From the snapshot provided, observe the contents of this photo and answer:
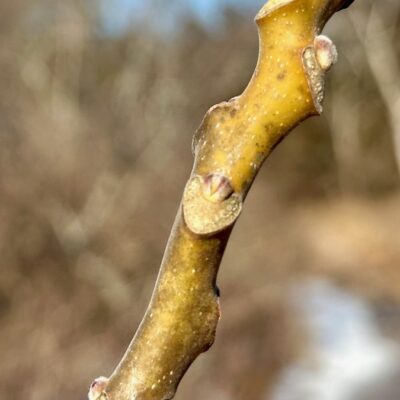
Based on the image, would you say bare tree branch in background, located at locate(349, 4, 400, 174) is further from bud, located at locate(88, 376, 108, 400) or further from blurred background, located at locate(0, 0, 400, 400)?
bud, located at locate(88, 376, 108, 400)

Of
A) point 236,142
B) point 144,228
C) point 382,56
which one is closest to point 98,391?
point 236,142

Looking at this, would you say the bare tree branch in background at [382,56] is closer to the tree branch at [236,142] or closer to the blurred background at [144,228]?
the blurred background at [144,228]

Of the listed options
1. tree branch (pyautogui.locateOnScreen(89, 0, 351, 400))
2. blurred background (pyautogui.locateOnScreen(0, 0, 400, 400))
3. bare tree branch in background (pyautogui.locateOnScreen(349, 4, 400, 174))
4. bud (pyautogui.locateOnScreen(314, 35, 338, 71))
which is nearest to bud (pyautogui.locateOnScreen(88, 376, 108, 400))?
tree branch (pyautogui.locateOnScreen(89, 0, 351, 400))

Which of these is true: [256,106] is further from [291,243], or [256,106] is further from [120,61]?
[291,243]

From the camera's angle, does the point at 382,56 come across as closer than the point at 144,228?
No

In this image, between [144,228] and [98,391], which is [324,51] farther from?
[144,228]

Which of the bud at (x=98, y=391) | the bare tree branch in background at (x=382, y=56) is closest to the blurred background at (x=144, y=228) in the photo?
the bare tree branch in background at (x=382, y=56)
